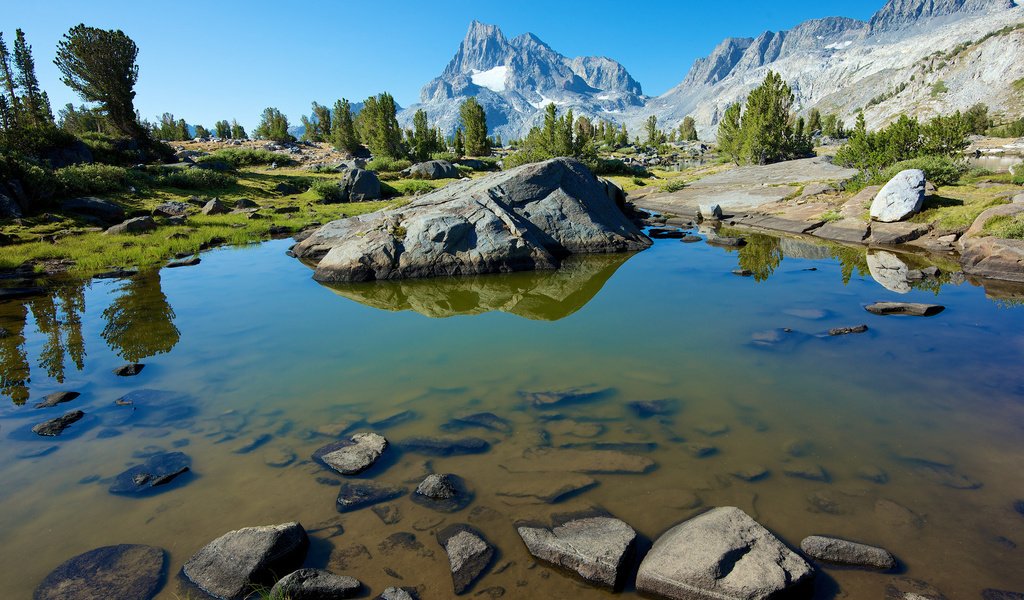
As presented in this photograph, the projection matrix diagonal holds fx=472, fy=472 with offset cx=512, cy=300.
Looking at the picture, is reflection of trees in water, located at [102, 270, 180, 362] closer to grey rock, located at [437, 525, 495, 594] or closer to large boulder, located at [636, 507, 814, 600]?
grey rock, located at [437, 525, 495, 594]

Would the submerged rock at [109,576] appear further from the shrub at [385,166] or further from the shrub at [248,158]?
the shrub at [248,158]

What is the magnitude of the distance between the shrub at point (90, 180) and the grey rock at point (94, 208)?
3.07 metres

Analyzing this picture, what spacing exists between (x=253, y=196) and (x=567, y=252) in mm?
27922

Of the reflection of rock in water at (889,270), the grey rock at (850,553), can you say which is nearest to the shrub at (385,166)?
the reflection of rock in water at (889,270)

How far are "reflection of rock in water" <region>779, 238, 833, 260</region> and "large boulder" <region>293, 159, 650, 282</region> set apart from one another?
582 cm

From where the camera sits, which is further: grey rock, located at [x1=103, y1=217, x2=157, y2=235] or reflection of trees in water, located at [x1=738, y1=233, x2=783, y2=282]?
grey rock, located at [x1=103, y1=217, x2=157, y2=235]

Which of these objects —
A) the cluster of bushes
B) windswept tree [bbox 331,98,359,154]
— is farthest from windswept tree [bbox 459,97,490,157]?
the cluster of bushes

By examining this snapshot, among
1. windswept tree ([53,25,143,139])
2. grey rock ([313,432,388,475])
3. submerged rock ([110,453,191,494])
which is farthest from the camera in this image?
windswept tree ([53,25,143,139])

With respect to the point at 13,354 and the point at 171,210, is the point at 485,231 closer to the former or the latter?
the point at 13,354

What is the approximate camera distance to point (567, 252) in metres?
19.9

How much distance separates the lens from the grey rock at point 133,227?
74.9 feet

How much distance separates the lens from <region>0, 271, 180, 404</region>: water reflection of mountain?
361 inches

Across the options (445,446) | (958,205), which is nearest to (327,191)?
(445,446)

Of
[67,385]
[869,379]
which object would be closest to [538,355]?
[869,379]
